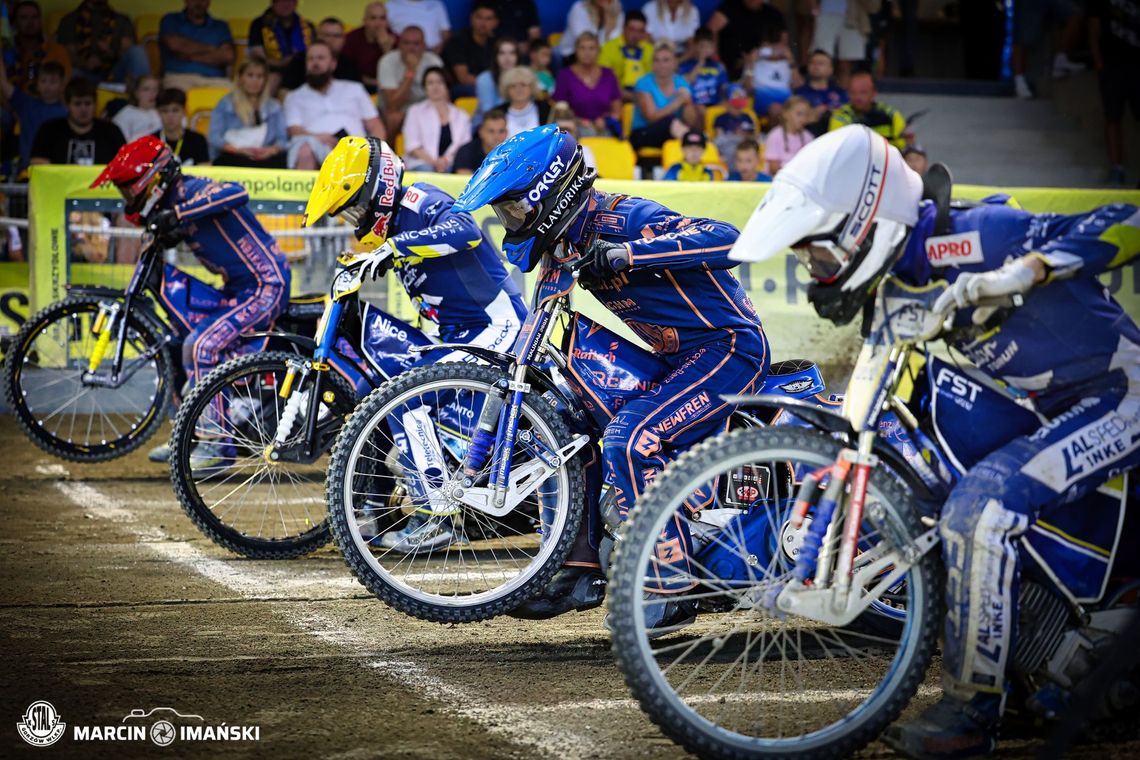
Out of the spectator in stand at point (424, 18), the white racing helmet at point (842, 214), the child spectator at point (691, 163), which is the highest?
the spectator in stand at point (424, 18)

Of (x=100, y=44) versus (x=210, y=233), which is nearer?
(x=210, y=233)

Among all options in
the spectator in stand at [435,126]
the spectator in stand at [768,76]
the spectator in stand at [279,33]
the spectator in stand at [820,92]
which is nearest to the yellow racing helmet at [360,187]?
the spectator in stand at [435,126]

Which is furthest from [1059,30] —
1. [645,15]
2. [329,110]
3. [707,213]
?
[329,110]

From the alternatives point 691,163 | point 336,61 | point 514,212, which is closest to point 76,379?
point 336,61

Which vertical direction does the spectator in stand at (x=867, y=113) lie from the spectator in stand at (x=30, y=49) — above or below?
below

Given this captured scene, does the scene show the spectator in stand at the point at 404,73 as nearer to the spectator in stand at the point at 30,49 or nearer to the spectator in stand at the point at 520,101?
the spectator in stand at the point at 520,101

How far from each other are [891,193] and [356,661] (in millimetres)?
2542

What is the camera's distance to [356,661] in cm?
494

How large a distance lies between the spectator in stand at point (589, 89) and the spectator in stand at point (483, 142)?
116 centimetres

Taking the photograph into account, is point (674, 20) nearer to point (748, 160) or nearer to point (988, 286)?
point (748, 160)

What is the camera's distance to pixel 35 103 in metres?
12.9

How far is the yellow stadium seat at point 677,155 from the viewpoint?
13562 millimetres

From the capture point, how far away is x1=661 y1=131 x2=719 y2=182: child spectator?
518 inches

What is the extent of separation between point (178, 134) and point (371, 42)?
2512 mm
